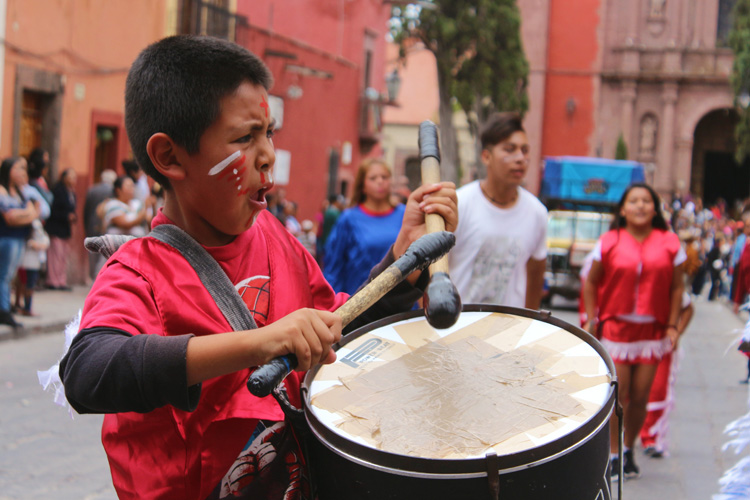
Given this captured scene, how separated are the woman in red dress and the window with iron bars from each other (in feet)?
36.2

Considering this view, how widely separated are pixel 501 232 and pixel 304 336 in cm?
307

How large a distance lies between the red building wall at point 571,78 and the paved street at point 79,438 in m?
27.0

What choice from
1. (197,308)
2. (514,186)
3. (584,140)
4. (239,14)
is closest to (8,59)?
(239,14)

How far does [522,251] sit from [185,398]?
319 centimetres

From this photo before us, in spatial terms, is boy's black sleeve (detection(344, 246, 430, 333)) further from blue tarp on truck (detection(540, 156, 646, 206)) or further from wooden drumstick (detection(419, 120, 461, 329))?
blue tarp on truck (detection(540, 156, 646, 206))

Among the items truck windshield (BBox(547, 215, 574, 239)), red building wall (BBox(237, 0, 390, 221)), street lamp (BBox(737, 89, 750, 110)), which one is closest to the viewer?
truck windshield (BBox(547, 215, 574, 239))

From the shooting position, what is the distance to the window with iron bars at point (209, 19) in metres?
15.5

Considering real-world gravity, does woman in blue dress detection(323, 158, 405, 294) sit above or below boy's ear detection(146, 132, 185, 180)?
below

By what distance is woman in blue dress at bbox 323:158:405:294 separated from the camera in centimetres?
542

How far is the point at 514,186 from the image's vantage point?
4426 millimetres

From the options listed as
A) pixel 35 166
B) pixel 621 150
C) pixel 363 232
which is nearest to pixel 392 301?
pixel 363 232

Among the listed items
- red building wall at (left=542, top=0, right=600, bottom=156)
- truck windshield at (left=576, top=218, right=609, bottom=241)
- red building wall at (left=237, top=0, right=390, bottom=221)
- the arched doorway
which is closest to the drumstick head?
truck windshield at (left=576, top=218, right=609, bottom=241)

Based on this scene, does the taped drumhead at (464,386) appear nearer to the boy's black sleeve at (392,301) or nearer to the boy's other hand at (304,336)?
the boy's black sleeve at (392,301)

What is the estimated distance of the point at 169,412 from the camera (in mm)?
1445
